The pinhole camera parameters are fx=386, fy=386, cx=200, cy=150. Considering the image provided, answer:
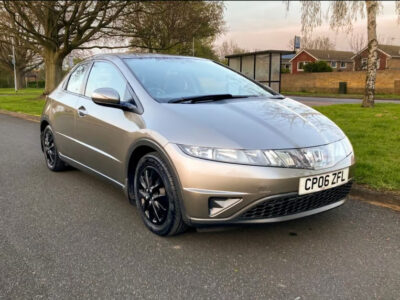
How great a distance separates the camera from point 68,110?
465cm

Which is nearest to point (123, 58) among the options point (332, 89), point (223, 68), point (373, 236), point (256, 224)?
point (223, 68)

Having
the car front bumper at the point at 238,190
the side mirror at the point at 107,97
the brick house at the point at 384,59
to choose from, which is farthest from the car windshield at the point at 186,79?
the brick house at the point at 384,59

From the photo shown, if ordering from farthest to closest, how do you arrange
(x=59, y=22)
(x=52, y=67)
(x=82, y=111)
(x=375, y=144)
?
(x=52, y=67), (x=59, y=22), (x=375, y=144), (x=82, y=111)

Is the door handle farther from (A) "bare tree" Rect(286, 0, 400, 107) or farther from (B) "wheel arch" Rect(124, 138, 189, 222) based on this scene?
(A) "bare tree" Rect(286, 0, 400, 107)

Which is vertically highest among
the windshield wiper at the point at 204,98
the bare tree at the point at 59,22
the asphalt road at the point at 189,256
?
the bare tree at the point at 59,22

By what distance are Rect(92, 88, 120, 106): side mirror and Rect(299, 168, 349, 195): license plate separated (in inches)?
70.6

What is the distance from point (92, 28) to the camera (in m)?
19.3

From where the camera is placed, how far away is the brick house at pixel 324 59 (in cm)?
5819

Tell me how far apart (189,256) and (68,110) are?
103 inches

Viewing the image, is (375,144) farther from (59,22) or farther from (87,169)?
(59,22)

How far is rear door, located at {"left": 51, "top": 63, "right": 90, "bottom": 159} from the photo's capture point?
4555 mm

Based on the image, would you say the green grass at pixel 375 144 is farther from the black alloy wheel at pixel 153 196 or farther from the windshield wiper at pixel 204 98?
the black alloy wheel at pixel 153 196

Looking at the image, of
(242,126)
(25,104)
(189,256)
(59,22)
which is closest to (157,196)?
(189,256)

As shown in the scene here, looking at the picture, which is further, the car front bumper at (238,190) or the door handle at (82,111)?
the door handle at (82,111)
